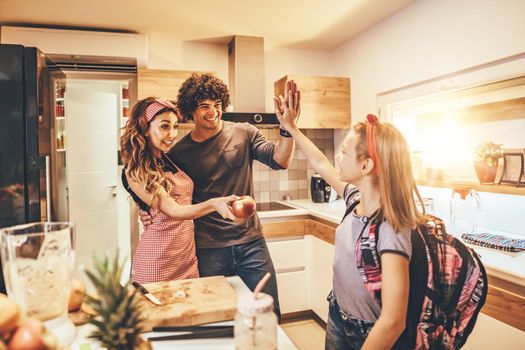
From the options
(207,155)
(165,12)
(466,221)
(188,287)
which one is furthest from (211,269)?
(165,12)

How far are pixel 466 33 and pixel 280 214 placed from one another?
1791 millimetres

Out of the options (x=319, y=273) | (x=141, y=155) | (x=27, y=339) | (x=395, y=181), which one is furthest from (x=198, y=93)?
(x=319, y=273)

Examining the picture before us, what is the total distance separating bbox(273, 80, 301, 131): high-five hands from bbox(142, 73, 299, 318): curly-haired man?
0.17 metres

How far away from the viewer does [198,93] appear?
6.59ft

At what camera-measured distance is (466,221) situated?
2.25 m

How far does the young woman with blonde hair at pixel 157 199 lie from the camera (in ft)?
A: 4.78

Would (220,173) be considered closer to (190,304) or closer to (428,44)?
(190,304)

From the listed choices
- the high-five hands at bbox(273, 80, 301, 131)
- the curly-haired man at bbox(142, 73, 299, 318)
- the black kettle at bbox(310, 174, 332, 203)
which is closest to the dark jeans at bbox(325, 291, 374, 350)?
the curly-haired man at bbox(142, 73, 299, 318)

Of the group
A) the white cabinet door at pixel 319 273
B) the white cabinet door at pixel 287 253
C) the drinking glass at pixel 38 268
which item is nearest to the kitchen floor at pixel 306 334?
the white cabinet door at pixel 319 273

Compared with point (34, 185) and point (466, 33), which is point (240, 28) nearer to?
point (466, 33)

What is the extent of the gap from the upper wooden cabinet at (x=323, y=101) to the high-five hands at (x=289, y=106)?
68.5 inches

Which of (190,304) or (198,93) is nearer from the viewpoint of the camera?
(190,304)

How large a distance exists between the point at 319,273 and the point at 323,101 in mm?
1526

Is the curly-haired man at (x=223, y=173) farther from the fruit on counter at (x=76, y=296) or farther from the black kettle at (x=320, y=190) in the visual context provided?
the black kettle at (x=320, y=190)
